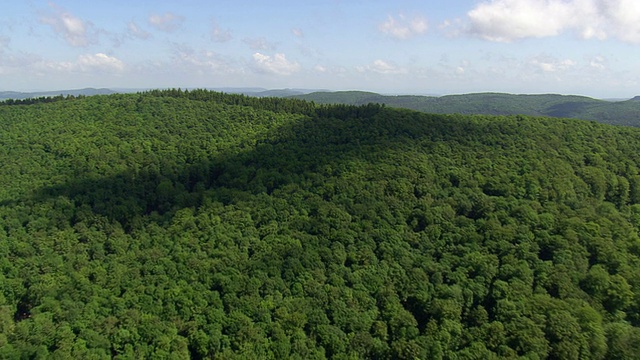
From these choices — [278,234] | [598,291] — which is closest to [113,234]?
[278,234]

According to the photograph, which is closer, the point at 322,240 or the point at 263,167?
the point at 322,240

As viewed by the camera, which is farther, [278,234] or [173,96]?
[173,96]

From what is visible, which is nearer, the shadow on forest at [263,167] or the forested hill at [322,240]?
the forested hill at [322,240]

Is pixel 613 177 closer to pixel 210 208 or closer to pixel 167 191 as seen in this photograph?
pixel 210 208

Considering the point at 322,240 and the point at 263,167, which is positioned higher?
the point at 263,167
